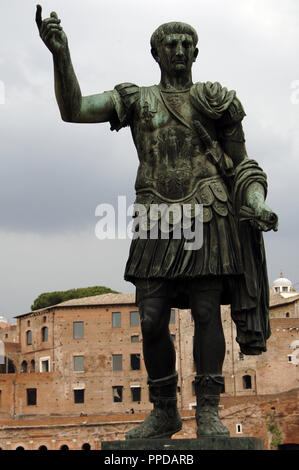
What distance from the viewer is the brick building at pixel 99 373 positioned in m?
56.0

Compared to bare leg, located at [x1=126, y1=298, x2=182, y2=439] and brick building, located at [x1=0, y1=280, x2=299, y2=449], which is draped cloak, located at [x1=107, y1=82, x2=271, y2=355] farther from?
brick building, located at [x1=0, y1=280, x2=299, y2=449]

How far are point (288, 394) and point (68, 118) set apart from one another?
47.8 m

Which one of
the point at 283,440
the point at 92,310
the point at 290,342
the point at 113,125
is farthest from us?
the point at 92,310

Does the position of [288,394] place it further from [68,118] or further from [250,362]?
[68,118]

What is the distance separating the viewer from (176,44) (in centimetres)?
593

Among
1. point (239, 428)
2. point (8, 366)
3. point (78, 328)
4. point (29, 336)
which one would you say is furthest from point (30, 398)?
point (239, 428)

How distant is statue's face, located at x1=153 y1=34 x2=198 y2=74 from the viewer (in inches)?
233

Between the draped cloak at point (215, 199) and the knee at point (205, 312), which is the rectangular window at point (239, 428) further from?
the knee at point (205, 312)

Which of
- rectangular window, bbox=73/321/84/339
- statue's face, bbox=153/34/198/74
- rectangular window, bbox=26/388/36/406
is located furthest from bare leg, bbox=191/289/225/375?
rectangular window, bbox=73/321/84/339

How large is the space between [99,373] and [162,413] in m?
60.7

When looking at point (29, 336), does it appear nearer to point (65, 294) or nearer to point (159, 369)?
point (65, 294)

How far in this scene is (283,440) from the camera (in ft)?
162

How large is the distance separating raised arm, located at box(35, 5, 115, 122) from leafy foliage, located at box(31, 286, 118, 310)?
79234 mm
